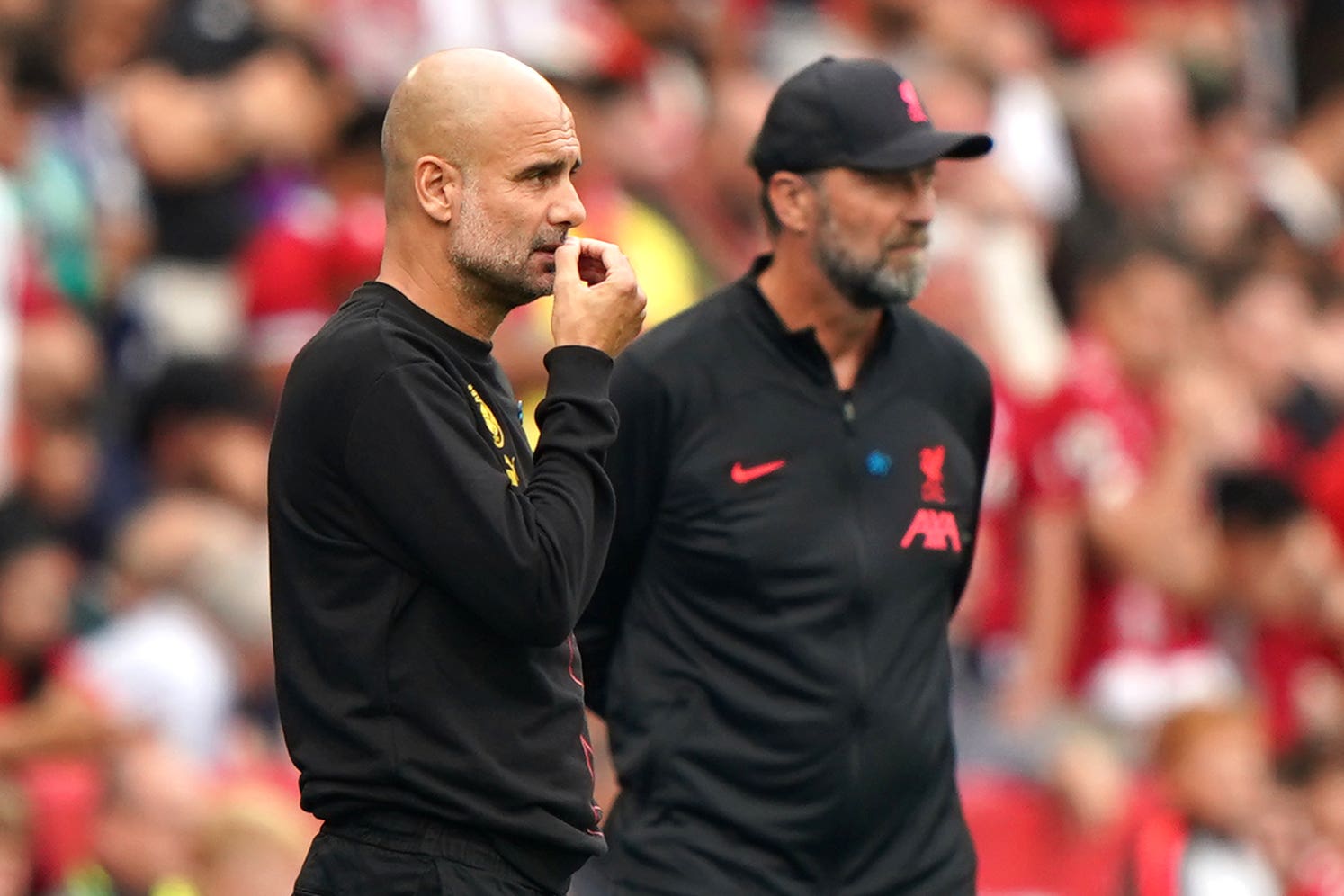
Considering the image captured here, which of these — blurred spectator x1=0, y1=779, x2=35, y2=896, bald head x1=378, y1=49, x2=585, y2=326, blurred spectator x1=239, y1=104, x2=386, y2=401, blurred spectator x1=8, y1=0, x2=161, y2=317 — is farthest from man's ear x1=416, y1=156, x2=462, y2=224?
blurred spectator x1=8, y1=0, x2=161, y2=317

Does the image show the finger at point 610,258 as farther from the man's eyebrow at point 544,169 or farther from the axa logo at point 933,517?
the axa logo at point 933,517

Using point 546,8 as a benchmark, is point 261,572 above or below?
below

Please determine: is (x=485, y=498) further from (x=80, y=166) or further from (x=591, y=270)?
(x=80, y=166)

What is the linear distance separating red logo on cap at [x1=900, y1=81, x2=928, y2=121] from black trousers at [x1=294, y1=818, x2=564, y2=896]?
2084 mm

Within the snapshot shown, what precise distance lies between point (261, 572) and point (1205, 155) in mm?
6305

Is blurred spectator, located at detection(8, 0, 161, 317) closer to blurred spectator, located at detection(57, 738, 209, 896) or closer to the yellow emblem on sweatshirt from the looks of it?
blurred spectator, located at detection(57, 738, 209, 896)

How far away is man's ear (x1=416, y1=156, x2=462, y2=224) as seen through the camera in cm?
371

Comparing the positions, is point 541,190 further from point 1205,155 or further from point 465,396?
point 1205,155

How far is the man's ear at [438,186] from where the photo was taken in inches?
146

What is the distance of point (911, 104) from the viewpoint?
511 cm

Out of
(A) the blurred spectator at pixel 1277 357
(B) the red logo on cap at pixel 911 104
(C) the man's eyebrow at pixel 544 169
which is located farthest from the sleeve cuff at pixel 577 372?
(A) the blurred spectator at pixel 1277 357

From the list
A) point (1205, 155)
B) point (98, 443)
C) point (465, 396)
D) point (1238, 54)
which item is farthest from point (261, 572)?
point (1238, 54)

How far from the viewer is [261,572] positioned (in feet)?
25.7

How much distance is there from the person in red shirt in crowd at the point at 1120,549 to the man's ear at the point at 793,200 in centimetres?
339
